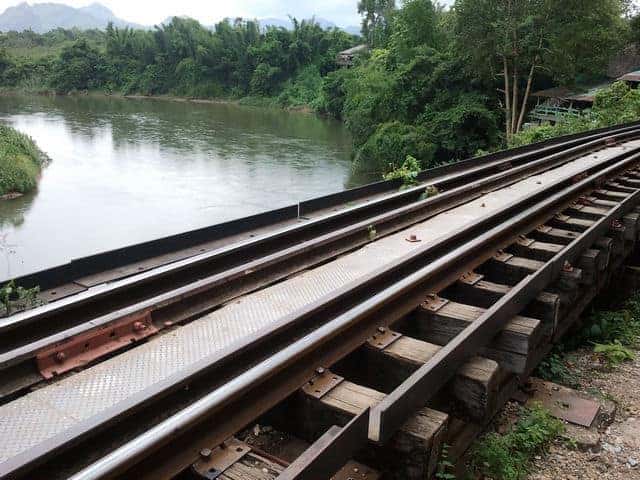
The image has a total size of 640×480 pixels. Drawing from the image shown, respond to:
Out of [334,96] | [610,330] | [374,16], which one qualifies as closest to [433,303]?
[610,330]

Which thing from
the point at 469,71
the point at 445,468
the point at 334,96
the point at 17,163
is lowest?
the point at 17,163

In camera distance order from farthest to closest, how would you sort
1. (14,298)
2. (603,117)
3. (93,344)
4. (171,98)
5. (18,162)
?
(171,98), (18,162), (603,117), (14,298), (93,344)

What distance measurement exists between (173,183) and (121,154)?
7365 mm

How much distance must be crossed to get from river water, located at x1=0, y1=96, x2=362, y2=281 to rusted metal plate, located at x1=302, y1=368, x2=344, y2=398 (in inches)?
237

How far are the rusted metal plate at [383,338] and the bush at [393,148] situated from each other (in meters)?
23.3

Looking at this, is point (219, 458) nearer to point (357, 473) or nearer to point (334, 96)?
point (357, 473)

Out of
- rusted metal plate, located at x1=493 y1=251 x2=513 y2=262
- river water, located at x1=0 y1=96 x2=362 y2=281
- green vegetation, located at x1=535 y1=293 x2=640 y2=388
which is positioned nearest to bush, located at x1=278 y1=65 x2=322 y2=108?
river water, located at x1=0 y1=96 x2=362 y2=281

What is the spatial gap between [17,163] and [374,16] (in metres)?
48.2

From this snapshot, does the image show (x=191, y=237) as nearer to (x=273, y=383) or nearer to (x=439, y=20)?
(x=273, y=383)

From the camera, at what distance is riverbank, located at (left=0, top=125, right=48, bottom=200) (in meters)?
21.9

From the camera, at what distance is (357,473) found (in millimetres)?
2379

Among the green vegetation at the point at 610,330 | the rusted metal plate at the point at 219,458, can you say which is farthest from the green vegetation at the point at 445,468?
the green vegetation at the point at 610,330

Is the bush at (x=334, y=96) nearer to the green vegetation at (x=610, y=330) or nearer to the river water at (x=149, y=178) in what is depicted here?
the river water at (x=149, y=178)

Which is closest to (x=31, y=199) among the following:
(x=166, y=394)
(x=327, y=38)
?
(x=166, y=394)
